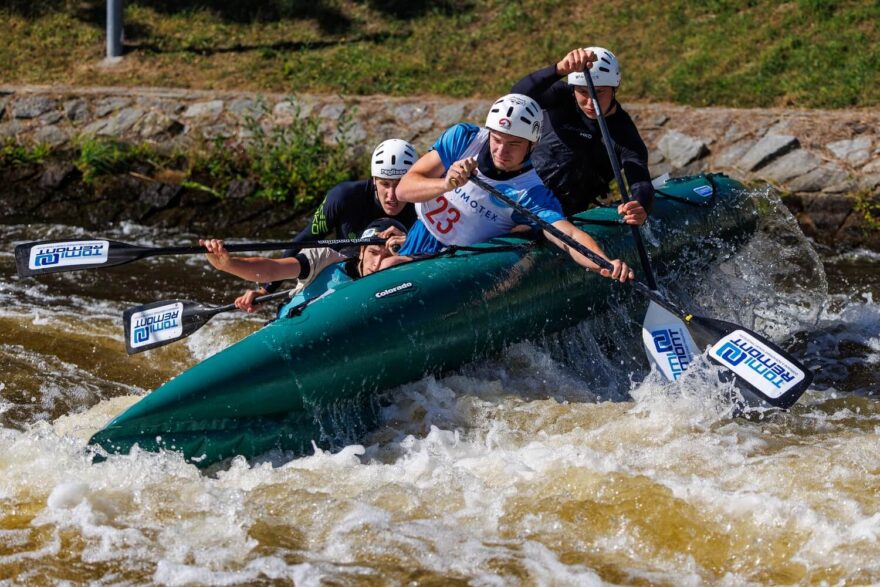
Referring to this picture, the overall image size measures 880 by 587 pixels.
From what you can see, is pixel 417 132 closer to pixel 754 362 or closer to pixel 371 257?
pixel 371 257

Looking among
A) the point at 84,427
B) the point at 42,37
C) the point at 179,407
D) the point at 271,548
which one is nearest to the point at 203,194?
the point at 42,37

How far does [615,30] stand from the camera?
12203 millimetres

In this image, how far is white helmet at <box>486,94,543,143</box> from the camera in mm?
5680

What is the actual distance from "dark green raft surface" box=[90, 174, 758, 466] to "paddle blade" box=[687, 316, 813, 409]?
0.82m

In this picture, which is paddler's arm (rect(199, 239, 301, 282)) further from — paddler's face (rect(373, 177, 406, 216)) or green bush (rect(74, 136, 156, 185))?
green bush (rect(74, 136, 156, 185))

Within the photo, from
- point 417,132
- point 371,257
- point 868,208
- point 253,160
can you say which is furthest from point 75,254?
point 868,208

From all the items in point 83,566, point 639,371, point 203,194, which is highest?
point 83,566

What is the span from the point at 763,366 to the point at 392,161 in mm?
2187

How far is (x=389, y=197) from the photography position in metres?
6.39

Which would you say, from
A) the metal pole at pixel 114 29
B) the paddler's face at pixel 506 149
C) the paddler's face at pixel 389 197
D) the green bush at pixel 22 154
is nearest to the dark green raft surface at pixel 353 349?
the paddler's face at pixel 506 149

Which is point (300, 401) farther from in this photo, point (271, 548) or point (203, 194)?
point (203, 194)

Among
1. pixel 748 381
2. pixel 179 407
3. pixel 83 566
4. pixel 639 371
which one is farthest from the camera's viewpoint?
pixel 639 371

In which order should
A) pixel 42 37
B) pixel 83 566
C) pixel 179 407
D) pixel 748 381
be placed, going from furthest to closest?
1. pixel 42 37
2. pixel 748 381
3. pixel 179 407
4. pixel 83 566

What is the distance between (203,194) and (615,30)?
→ 4614mm
